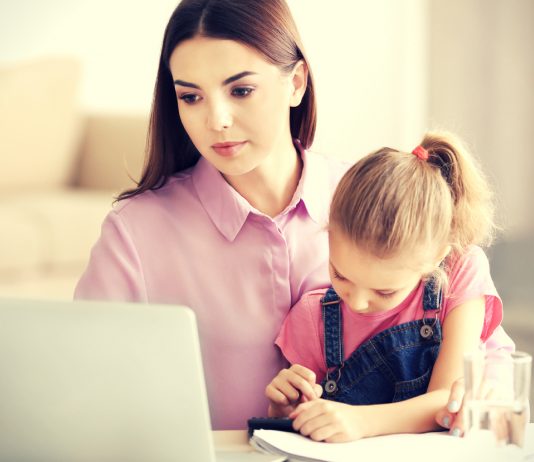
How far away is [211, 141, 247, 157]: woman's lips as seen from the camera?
1.39 m

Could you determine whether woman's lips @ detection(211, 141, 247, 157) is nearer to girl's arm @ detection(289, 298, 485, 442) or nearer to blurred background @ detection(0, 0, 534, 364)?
girl's arm @ detection(289, 298, 485, 442)

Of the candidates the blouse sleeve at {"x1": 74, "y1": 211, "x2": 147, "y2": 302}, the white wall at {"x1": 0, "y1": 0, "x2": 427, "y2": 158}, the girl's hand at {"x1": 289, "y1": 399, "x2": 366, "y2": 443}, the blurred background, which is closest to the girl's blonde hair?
the girl's hand at {"x1": 289, "y1": 399, "x2": 366, "y2": 443}

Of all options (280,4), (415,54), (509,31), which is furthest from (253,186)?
(415,54)

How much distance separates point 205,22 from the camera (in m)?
1.36

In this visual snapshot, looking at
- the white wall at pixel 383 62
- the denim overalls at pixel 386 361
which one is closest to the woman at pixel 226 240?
the denim overalls at pixel 386 361

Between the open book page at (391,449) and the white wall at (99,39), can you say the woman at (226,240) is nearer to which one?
the open book page at (391,449)

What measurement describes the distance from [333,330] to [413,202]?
0.85 ft

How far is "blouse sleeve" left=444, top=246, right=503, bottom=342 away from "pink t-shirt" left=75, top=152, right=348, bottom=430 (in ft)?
0.78

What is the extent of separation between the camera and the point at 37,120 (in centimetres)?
356

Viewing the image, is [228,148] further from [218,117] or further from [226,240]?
[226,240]

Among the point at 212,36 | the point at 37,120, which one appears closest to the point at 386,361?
the point at 212,36

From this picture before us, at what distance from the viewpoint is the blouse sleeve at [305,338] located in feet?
4.62

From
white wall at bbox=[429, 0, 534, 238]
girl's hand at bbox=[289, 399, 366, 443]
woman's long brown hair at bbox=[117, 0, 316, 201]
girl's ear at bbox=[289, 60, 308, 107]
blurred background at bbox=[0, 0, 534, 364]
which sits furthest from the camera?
white wall at bbox=[429, 0, 534, 238]

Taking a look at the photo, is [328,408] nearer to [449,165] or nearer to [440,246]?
[440,246]
